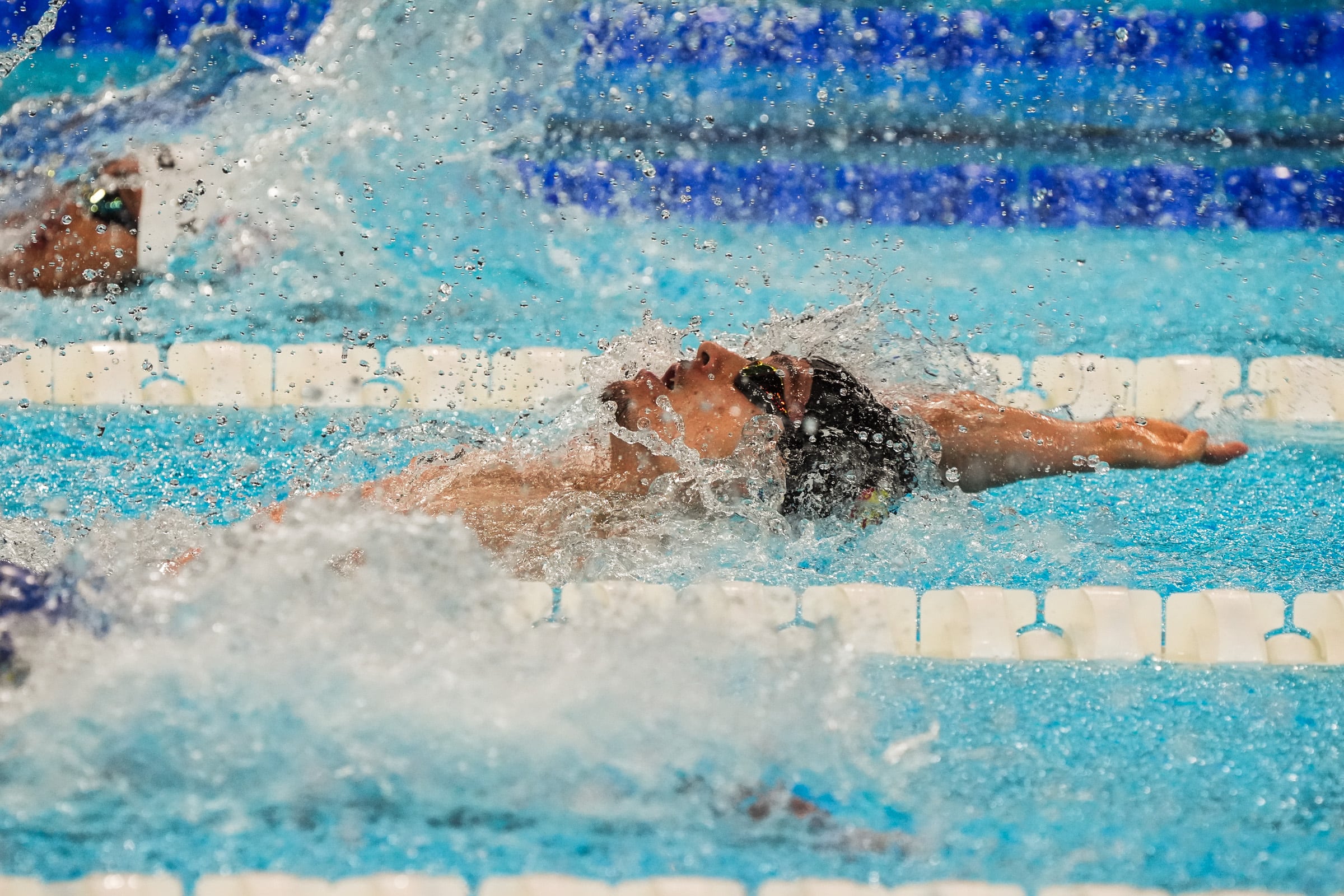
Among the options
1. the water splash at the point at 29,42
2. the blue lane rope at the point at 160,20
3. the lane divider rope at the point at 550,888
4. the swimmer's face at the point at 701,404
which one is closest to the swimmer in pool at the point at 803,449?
the swimmer's face at the point at 701,404

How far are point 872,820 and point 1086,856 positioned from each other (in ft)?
0.78

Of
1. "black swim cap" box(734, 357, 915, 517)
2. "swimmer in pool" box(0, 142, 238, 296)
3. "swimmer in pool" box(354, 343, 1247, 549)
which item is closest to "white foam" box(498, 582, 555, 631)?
"swimmer in pool" box(354, 343, 1247, 549)

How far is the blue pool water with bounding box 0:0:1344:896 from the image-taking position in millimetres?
1383

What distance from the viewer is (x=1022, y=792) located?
1486mm

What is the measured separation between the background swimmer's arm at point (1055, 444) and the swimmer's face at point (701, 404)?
0.37 metres

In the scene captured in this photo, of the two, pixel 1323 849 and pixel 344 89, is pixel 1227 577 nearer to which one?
pixel 1323 849

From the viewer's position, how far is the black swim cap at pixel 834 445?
186cm

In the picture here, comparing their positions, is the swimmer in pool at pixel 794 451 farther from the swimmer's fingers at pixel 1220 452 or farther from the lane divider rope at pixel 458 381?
the lane divider rope at pixel 458 381

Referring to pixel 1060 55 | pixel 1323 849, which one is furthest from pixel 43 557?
pixel 1060 55

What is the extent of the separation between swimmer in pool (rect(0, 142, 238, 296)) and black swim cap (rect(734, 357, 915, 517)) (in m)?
2.33

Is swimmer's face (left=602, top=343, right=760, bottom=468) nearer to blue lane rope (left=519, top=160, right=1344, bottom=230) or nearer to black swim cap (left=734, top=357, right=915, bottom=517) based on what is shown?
black swim cap (left=734, top=357, right=915, bottom=517)

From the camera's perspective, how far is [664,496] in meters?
2.00

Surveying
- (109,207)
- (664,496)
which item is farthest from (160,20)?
(664,496)

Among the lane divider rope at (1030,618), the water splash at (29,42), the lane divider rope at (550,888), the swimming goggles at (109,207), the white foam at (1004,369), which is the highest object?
the water splash at (29,42)
